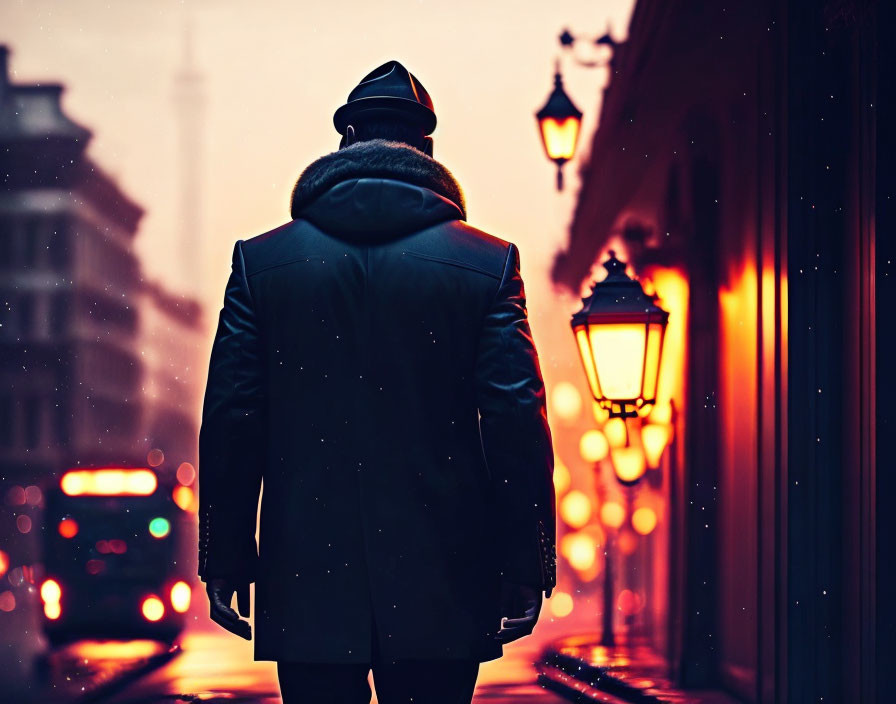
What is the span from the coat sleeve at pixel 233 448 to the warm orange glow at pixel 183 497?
1169 cm

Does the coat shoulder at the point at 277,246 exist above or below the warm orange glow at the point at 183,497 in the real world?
above

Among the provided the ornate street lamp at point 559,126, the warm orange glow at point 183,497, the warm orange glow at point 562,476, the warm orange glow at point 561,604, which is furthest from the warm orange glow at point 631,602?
the warm orange glow at point 561,604

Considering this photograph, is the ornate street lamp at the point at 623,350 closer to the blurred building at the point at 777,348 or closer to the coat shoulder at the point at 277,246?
the blurred building at the point at 777,348

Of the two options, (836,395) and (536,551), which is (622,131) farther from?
(536,551)

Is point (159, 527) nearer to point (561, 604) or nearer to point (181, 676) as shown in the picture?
point (181, 676)

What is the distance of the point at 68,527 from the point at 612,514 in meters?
6.37

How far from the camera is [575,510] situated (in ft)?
71.0

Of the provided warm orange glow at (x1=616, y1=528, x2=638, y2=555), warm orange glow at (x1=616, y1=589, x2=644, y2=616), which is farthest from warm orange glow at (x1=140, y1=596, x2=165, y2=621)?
warm orange glow at (x1=616, y1=589, x2=644, y2=616)

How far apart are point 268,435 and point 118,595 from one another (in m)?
11.6

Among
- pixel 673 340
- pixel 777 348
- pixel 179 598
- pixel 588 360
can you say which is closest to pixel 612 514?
pixel 179 598

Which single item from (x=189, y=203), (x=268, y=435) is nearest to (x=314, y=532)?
(x=268, y=435)

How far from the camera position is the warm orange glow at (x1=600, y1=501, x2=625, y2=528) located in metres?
16.6

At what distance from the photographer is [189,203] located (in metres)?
90.1

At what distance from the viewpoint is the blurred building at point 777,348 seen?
5.78 meters
